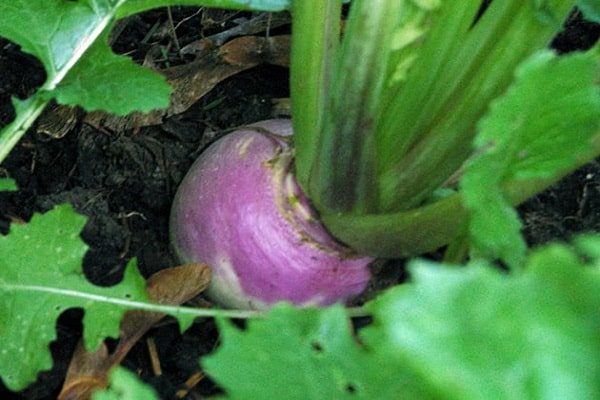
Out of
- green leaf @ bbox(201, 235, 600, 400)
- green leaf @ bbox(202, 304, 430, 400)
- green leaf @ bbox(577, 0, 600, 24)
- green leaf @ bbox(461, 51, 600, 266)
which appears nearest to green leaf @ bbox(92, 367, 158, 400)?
green leaf @ bbox(202, 304, 430, 400)

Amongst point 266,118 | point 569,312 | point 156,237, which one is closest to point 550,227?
point 266,118

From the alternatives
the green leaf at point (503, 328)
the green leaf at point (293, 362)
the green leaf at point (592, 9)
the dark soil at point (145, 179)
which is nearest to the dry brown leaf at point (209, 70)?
the dark soil at point (145, 179)

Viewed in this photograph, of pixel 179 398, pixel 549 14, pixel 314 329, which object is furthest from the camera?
pixel 179 398

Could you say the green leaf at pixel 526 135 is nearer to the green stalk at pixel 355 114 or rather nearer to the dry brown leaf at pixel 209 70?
the green stalk at pixel 355 114

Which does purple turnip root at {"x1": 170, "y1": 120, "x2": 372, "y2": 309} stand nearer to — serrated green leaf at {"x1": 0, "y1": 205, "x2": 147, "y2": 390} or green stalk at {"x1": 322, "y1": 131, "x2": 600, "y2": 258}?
green stalk at {"x1": 322, "y1": 131, "x2": 600, "y2": 258}

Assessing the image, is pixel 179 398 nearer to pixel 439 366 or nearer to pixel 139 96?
pixel 139 96

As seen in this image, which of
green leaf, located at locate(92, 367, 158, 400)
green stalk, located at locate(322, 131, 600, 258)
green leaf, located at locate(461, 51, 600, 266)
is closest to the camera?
green leaf, located at locate(92, 367, 158, 400)
